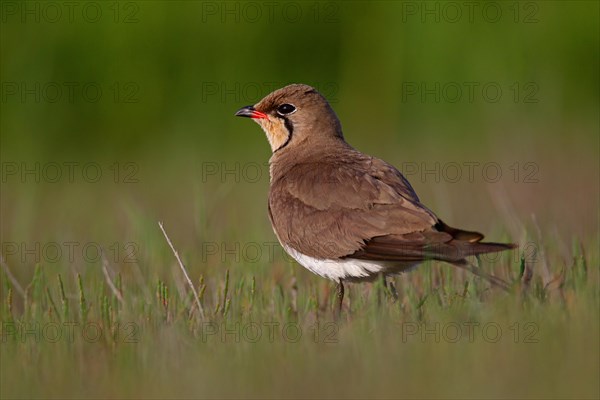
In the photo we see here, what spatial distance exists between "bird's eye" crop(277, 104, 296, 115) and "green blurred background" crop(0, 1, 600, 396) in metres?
2.82

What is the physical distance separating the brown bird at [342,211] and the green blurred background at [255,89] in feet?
9.62

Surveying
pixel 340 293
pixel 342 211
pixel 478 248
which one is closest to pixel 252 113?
pixel 342 211

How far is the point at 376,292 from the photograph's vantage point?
4969 mm

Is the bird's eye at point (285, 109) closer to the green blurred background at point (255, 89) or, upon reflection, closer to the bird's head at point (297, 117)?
the bird's head at point (297, 117)

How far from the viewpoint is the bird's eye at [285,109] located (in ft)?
20.4

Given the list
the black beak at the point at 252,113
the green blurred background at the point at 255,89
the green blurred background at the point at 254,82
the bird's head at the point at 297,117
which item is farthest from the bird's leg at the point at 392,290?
the green blurred background at the point at 254,82

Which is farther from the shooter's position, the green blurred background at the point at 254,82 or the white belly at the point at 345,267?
the green blurred background at the point at 254,82

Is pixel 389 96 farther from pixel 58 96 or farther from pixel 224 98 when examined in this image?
pixel 58 96

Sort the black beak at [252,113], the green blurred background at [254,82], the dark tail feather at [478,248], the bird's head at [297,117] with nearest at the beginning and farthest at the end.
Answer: the dark tail feather at [478,248] < the bird's head at [297,117] < the black beak at [252,113] < the green blurred background at [254,82]

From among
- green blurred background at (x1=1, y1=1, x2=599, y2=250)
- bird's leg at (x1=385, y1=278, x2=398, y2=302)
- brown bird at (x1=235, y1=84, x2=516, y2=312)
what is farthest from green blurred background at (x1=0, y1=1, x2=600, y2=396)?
bird's leg at (x1=385, y1=278, x2=398, y2=302)

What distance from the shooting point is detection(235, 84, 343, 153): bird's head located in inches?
241

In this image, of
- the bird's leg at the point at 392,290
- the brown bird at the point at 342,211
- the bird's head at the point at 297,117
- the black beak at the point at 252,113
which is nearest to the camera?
the brown bird at the point at 342,211

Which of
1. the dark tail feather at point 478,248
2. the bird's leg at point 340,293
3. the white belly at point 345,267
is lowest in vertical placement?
the bird's leg at point 340,293

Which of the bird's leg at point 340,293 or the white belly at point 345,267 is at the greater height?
the white belly at point 345,267
